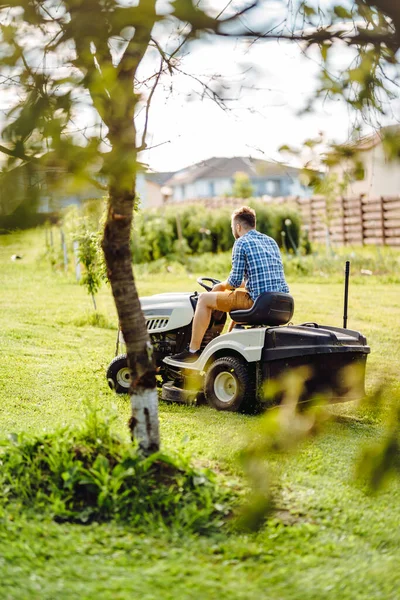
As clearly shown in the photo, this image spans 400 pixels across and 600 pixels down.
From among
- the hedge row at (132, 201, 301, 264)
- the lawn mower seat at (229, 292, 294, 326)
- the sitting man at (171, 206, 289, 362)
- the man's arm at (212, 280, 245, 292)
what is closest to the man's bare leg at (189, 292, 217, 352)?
the sitting man at (171, 206, 289, 362)

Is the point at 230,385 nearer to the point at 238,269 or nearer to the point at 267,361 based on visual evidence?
the point at 267,361

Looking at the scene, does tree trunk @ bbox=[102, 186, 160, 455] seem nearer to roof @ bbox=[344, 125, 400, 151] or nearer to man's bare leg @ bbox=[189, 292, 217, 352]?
roof @ bbox=[344, 125, 400, 151]

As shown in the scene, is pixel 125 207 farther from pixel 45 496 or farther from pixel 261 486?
pixel 261 486

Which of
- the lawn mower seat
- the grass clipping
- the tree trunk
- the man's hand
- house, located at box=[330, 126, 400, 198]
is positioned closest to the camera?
house, located at box=[330, 126, 400, 198]

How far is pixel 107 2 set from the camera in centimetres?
133

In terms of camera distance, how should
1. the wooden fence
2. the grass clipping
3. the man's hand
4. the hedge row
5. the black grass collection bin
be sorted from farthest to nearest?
the wooden fence < the hedge row < the man's hand < the black grass collection bin < the grass clipping

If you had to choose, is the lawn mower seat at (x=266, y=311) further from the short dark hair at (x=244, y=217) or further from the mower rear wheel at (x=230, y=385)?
the short dark hair at (x=244, y=217)

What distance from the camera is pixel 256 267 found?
5.53 m

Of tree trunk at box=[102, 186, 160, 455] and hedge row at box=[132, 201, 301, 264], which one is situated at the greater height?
hedge row at box=[132, 201, 301, 264]

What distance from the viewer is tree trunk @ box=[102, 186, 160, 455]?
3324 mm

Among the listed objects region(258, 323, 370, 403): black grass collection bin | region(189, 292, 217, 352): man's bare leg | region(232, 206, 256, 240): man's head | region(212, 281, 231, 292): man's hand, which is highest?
region(232, 206, 256, 240): man's head

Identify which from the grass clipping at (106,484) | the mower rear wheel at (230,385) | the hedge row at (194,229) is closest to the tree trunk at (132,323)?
the grass clipping at (106,484)

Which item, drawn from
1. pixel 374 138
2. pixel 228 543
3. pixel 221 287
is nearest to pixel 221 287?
pixel 221 287

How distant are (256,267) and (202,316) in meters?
0.53
